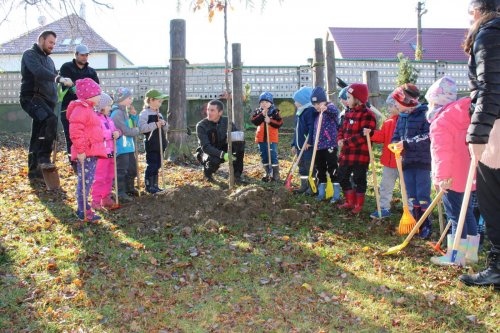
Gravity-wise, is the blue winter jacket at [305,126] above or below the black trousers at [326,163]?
above

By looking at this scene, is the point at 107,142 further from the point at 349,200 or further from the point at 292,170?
the point at 349,200

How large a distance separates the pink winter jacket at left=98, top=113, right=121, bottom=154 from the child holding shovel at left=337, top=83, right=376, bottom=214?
9.74 ft

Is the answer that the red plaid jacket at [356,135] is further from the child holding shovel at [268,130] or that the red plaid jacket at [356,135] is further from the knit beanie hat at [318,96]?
the child holding shovel at [268,130]

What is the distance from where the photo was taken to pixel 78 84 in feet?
20.8

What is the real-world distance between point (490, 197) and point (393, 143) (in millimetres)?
1933

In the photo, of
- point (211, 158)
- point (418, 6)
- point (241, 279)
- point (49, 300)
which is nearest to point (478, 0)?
point (241, 279)

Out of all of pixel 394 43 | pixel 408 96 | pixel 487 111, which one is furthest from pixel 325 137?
pixel 394 43

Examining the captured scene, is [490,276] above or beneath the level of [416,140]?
beneath

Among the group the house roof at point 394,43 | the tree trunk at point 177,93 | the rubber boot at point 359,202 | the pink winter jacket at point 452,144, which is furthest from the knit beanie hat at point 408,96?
the house roof at point 394,43

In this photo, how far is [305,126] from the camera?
7797 mm

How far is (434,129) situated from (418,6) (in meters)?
27.9

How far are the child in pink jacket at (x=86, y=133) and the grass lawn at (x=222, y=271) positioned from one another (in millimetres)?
448

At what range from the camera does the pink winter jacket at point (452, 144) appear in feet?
15.4

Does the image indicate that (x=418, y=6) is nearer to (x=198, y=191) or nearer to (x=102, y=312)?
(x=198, y=191)
